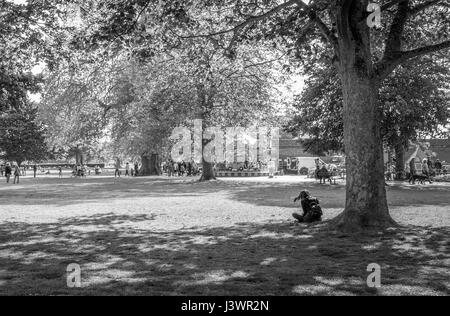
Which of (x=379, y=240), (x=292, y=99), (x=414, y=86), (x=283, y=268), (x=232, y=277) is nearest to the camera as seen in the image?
(x=232, y=277)

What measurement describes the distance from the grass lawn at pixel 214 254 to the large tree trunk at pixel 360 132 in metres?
0.72

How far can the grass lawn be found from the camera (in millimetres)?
6137

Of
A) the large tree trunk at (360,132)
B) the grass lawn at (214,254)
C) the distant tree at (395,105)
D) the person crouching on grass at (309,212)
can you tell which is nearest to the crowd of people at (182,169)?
the distant tree at (395,105)

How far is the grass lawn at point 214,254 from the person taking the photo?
6.14 meters

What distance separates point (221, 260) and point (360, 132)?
5.01 metres

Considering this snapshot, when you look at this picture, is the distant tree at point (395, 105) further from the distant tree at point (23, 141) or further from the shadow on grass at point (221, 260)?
the distant tree at point (23, 141)

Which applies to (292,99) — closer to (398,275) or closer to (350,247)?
(350,247)

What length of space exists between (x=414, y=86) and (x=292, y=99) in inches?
401

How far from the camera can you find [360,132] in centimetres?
1131

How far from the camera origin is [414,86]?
30.0 meters

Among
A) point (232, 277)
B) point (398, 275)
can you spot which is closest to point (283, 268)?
point (232, 277)

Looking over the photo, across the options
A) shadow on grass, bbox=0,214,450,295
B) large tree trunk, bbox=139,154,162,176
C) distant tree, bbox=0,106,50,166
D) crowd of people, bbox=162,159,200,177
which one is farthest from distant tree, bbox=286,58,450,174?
distant tree, bbox=0,106,50,166

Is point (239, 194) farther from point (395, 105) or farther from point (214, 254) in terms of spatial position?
point (214, 254)

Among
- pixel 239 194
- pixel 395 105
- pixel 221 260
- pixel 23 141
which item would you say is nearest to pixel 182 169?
pixel 23 141
